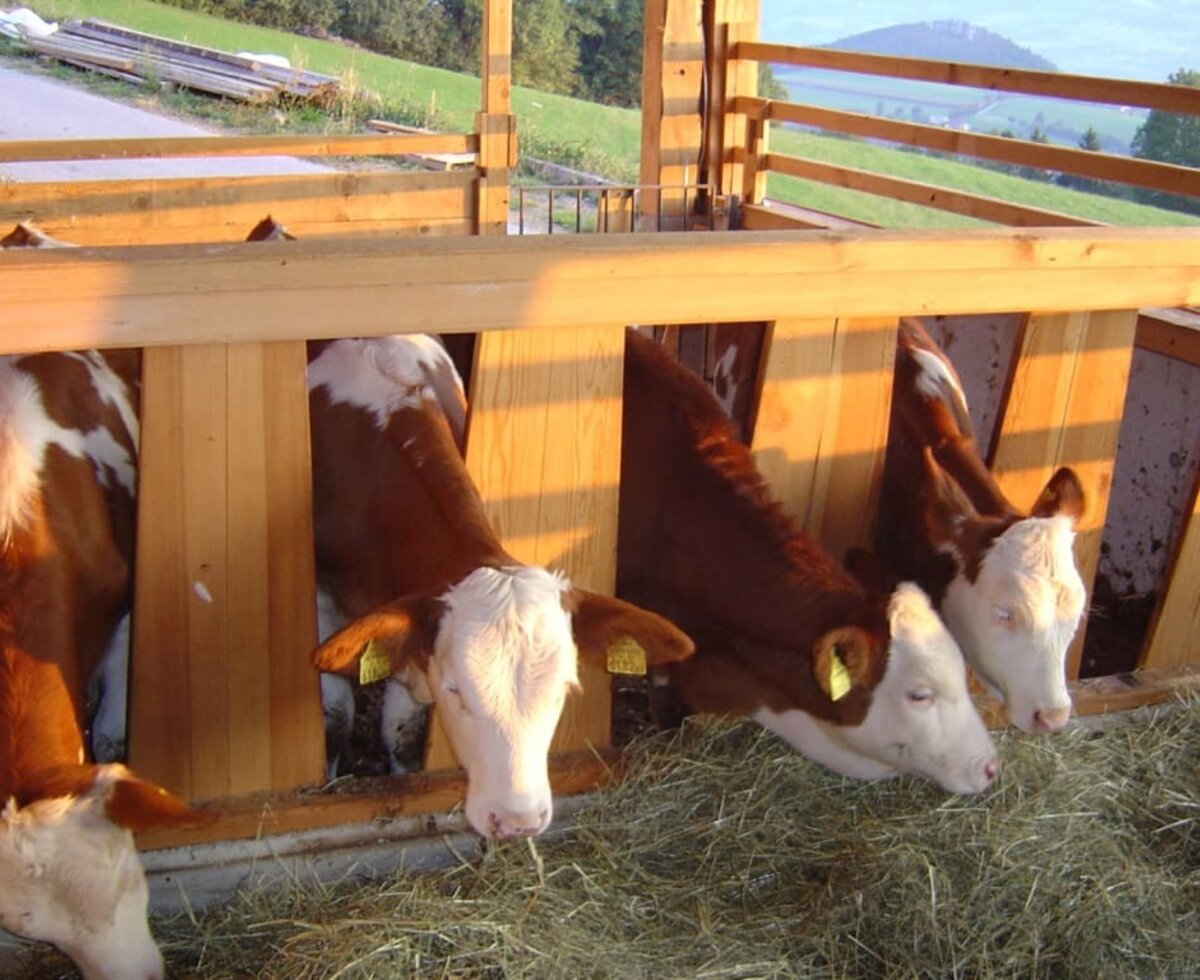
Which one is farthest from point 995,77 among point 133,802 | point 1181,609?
point 133,802

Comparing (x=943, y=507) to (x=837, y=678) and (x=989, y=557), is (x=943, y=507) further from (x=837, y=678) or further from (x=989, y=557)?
(x=837, y=678)

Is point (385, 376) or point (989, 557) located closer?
point (989, 557)

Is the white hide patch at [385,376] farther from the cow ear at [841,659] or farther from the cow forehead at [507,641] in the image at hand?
the cow ear at [841,659]

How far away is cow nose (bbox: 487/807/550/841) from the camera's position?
112 inches

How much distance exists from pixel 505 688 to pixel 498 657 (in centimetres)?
7

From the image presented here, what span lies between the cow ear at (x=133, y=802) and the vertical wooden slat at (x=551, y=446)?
99 centimetres

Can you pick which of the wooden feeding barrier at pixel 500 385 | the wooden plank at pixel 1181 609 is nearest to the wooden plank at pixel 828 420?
the wooden feeding barrier at pixel 500 385

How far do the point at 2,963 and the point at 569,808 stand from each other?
4.80 feet

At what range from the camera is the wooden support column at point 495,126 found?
263 inches

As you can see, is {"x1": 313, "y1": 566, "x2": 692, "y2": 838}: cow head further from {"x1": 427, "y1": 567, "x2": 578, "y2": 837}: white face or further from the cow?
the cow

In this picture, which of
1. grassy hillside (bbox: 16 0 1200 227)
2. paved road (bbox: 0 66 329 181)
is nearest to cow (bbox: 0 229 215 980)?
paved road (bbox: 0 66 329 181)

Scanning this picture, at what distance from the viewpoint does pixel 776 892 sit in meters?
3.40

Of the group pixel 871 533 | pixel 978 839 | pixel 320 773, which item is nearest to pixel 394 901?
pixel 320 773

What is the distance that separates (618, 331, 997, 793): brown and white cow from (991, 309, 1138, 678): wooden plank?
82 centimetres
